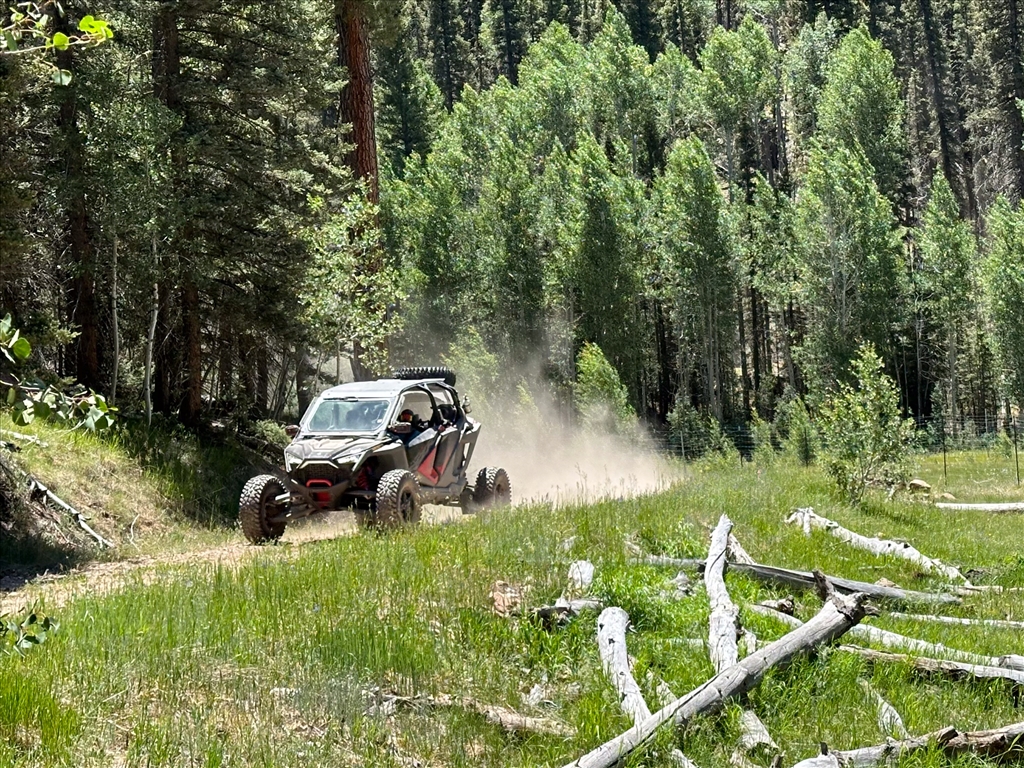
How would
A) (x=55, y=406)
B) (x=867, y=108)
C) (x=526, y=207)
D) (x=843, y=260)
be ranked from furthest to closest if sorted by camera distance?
1. (x=867, y=108)
2. (x=526, y=207)
3. (x=843, y=260)
4. (x=55, y=406)

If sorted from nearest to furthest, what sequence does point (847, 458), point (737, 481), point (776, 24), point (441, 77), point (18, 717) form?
1. point (18, 717)
2. point (737, 481)
3. point (847, 458)
4. point (776, 24)
5. point (441, 77)

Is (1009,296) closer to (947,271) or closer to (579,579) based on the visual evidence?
(947,271)

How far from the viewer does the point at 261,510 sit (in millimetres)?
12023

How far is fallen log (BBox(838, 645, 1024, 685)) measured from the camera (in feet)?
20.7

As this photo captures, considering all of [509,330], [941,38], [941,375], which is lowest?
[941,375]

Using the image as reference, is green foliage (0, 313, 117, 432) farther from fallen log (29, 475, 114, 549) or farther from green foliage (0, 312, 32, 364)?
fallen log (29, 475, 114, 549)

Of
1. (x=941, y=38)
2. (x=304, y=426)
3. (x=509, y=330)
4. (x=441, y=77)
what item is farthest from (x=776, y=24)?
(x=304, y=426)

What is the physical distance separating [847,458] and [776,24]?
6951 cm

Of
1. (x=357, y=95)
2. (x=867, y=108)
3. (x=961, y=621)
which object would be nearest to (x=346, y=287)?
(x=357, y=95)

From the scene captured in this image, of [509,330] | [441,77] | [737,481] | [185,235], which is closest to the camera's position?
[737,481]

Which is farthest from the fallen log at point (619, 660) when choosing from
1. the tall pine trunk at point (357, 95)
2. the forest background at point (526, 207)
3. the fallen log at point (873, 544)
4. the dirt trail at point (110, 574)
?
the tall pine trunk at point (357, 95)

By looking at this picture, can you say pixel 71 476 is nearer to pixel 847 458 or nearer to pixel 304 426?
pixel 304 426

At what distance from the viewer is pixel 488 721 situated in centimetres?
523

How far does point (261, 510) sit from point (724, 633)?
733 cm
